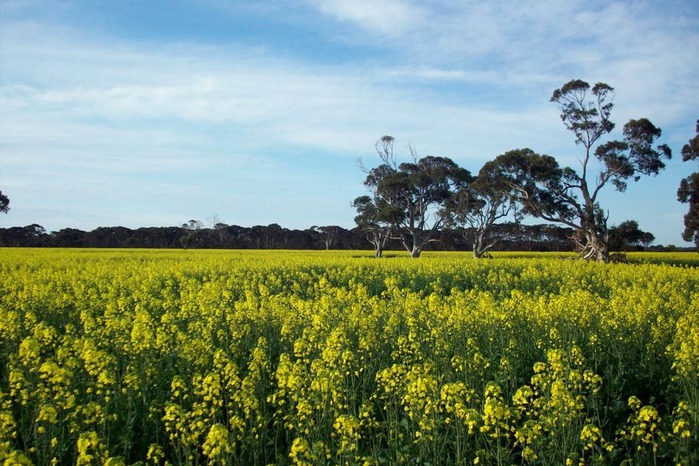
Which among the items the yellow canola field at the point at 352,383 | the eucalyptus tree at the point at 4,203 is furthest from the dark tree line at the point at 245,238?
the yellow canola field at the point at 352,383

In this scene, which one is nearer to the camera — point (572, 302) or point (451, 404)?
point (451, 404)

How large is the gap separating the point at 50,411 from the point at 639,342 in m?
8.09

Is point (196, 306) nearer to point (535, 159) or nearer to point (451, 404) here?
point (451, 404)

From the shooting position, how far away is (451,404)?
4996 mm

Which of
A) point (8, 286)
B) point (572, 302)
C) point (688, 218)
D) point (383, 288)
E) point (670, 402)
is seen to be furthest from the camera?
point (688, 218)

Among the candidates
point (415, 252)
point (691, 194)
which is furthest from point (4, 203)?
point (691, 194)

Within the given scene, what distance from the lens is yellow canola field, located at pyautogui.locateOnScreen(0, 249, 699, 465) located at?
184 inches

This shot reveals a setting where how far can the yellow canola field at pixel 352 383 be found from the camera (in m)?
4.68

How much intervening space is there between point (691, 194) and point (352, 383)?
38.1 metres

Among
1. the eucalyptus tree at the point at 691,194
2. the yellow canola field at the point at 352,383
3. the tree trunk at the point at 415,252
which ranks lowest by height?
the yellow canola field at the point at 352,383

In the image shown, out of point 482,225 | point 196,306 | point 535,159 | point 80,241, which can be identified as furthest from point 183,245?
point 196,306

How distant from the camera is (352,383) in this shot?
5.96 metres

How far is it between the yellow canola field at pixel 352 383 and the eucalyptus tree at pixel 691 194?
1144 inches

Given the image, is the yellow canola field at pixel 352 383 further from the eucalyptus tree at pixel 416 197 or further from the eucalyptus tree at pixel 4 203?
the eucalyptus tree at pixel 4 203
